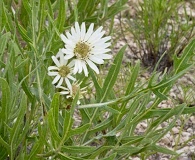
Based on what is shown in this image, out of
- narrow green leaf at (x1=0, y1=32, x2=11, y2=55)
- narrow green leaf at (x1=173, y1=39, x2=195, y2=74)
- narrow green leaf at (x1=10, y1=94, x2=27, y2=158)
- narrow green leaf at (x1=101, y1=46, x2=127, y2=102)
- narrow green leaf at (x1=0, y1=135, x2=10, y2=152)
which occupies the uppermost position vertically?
narrow green leaf at (x1=173, y1=39, x2=195, y2=74)

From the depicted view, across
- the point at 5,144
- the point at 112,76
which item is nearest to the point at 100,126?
the point at 112,76

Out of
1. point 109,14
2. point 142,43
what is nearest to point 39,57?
point 109,14

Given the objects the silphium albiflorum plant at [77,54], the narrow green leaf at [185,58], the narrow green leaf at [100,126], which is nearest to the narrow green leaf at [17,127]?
the silphium albiflorum plant at [77,54]

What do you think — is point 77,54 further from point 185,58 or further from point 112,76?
point 185,58

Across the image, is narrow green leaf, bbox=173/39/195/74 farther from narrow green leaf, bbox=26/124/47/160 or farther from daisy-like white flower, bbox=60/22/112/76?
narrow green leaf, bbox=26/124/47/160

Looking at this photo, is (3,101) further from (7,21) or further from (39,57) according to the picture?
(7,21)

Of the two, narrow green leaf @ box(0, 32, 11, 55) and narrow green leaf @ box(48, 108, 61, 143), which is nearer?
narrow green leaf @ box(48, 108, 61, 143)

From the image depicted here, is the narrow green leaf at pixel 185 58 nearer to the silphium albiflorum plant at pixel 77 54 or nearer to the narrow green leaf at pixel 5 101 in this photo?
the silphium albiflorum plant at pixel 77 54

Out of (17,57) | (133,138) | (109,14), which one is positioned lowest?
(133,138)

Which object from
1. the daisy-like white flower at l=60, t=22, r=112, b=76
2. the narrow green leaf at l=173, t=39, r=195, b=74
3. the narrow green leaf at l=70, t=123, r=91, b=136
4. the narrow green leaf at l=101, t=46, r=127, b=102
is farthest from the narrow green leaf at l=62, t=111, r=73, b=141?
the narrow green leaf at l=173, t=39, r=195, b=74
